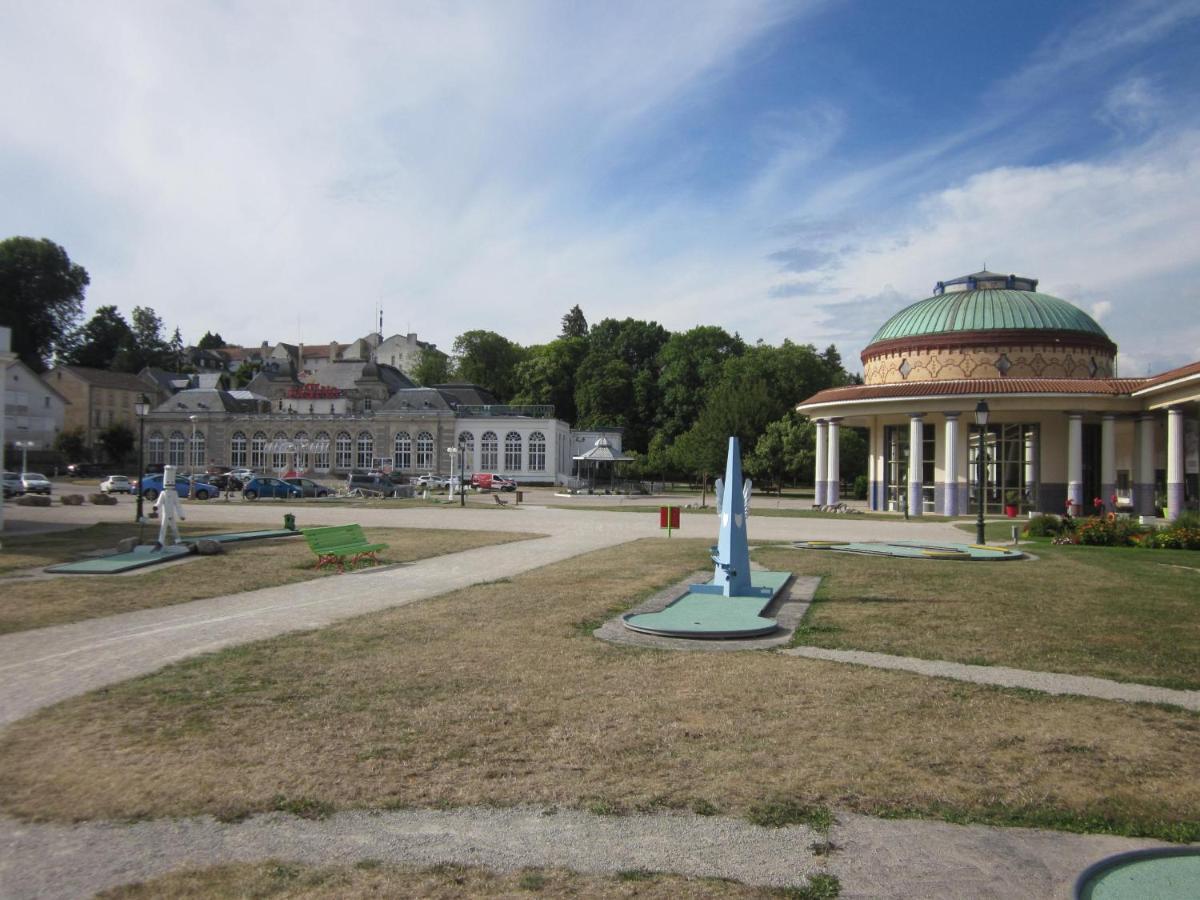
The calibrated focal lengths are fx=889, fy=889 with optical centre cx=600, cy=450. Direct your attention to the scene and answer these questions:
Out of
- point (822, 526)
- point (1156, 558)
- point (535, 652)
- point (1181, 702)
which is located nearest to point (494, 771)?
point (535, 652)

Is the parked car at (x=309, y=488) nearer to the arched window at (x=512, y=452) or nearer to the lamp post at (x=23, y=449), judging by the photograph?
the lamp post at (x=23, y=449)

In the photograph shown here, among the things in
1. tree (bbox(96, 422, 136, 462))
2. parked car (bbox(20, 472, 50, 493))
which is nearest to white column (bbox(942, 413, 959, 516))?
parked car (bbox(20, 472, 50, 493))

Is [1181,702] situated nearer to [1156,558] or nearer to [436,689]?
[436,689]

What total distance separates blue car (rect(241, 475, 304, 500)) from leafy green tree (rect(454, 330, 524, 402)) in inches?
2228

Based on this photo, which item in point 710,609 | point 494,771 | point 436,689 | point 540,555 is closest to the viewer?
point 494,771

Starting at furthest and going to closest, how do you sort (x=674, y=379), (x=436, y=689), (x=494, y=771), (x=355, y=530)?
1. (x=674, y=379)
2. (x=355, y=530)
3. (x=436, y=689)
4. (x=494, y=771)

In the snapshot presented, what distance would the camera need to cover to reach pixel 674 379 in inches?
3406

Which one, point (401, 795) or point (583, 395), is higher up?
point (583, 395)

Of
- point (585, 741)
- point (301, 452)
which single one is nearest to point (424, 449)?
point (301, 452)

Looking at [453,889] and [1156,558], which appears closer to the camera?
[453,889]

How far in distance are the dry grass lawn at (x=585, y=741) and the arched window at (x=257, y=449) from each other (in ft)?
267

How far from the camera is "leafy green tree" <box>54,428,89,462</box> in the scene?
8000 cm

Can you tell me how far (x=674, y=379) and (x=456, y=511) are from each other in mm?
49619

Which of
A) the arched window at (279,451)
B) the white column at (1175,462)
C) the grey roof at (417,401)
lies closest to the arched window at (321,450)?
the arched window at (279,451)
